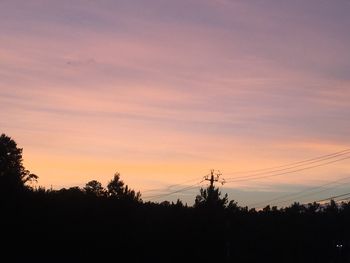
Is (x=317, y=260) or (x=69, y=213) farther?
(x=317, y=260)

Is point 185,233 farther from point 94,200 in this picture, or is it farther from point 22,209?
point 22,209

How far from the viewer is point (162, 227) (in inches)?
1753

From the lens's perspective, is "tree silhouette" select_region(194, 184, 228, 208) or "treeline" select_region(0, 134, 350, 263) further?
"tree silhouette" select_region(194, 184, 228, 208)

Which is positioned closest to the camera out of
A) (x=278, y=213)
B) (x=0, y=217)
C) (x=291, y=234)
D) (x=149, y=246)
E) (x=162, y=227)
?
(x=0, y=217)

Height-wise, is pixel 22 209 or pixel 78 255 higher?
pixel 22 209

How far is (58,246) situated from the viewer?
37.5 metres

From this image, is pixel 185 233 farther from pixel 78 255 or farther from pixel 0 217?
pixel 0 217

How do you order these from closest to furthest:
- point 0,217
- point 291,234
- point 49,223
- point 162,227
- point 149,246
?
point 0,217
point 49,223
point 149,246
point 162,227
point 291,234

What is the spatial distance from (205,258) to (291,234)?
2095cm

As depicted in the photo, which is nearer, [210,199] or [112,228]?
[112,228]

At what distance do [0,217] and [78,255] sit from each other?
506cm

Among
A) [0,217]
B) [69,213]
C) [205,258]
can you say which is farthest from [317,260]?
[0,217]

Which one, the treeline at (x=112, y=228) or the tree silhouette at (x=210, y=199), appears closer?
the treeline at (x=112, y=228)

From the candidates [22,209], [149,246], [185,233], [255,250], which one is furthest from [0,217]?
[255,250]
